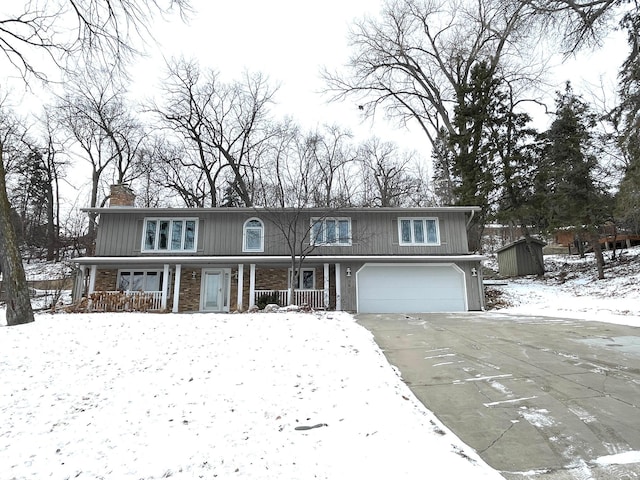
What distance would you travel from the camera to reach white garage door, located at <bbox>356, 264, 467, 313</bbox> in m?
13.7

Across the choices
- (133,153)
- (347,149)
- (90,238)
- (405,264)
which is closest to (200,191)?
(133,153)

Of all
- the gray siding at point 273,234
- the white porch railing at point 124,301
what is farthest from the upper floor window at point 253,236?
the white porch railing at point 124,301

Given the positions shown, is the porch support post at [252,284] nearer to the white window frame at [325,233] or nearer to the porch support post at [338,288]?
the white window frame at [325,233]

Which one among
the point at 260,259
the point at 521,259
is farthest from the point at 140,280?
the point at 521,259

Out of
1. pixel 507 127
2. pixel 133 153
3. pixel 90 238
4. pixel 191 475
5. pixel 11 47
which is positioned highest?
pixel 133 153

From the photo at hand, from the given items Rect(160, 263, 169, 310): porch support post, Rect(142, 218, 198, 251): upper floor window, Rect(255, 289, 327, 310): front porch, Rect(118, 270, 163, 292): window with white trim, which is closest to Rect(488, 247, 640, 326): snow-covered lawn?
Rect(255, 289, 327, 310): front porch

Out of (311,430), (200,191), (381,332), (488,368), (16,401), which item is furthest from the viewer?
(200,191)

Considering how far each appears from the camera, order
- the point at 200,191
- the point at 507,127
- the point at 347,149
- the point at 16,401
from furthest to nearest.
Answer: the point at 200,191 → the point at 347,149 → the point at 507,127 → the point at 16,401

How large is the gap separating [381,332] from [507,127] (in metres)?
15.0

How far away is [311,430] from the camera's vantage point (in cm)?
322

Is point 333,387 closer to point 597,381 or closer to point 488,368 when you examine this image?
point 488,368

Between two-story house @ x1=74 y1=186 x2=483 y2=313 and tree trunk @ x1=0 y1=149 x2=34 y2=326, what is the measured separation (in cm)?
563

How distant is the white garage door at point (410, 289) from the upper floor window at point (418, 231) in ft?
3.37

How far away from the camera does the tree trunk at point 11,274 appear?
7.62 metres
